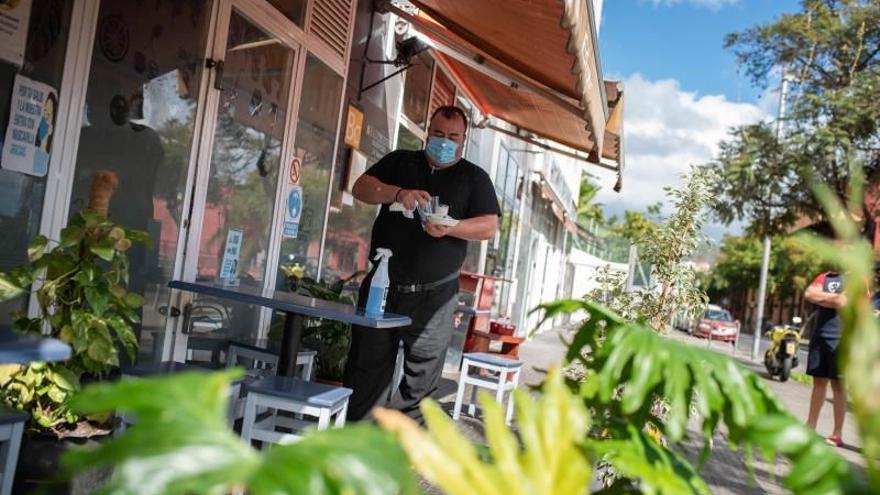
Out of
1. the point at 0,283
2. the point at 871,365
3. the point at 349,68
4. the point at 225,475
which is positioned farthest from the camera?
the point at 349,68

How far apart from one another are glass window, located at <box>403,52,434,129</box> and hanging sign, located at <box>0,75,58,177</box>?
15.4 ft

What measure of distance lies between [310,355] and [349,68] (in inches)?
92.8

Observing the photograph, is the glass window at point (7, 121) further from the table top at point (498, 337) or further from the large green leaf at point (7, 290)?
the table top at point (498, 337)

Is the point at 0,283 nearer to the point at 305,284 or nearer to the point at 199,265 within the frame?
the point at 199,265

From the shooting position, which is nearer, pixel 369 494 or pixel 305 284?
pixel 369 494

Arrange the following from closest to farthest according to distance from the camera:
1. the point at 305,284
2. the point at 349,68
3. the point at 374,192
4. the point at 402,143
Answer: the point at 374,192, the point at 305,284, the point at 349,68, the point at 402,143

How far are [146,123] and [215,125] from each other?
600mm

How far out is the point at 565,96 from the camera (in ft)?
18.9

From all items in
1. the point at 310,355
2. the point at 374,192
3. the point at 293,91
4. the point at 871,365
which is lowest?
the point at 310,355

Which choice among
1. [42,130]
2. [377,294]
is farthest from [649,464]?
[42,130]

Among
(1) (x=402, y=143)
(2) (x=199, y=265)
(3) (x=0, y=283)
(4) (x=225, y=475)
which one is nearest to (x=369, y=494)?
(4) (x=225, y=475)

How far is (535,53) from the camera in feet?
16.2

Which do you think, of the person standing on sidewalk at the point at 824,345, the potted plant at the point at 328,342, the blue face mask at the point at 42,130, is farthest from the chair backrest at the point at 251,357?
the person standing on sidewalk at the point at 824,345

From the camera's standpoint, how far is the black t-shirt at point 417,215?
4289 mm
